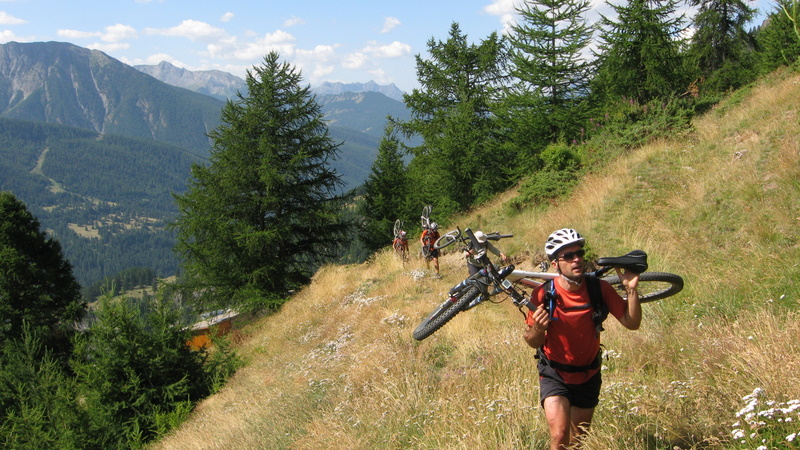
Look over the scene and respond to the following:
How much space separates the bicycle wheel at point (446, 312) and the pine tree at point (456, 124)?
58.2 ft

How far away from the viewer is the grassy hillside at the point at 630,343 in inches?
130

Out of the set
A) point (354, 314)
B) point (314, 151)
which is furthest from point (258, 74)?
point (354, 314)

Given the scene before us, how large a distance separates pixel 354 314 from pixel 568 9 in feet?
55.3

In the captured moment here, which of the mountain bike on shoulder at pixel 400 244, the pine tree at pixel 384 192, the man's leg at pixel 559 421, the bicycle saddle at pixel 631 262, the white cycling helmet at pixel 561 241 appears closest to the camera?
the bicycle saddle at pixel 631 262

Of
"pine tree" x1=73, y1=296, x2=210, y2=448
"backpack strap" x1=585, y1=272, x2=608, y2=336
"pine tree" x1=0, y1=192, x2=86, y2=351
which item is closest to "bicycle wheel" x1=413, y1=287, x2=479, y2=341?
"backpack strap" x1=585, y1=272, x2=608, y2=336

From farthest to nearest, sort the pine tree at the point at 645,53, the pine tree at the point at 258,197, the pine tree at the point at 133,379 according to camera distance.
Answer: the pine tree at the point at 258,197 < the pine tree at the point at 645,53 < the pine tree at the point at 133,379

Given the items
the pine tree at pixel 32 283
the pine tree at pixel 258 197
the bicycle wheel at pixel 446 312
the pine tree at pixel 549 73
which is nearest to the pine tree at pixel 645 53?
the pine tree at pixel 549 73

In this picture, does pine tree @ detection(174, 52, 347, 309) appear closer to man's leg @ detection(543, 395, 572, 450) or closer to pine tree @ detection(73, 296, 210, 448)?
pine tree @ detection(73, 296, 210, 448)

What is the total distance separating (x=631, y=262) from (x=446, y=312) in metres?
1.98

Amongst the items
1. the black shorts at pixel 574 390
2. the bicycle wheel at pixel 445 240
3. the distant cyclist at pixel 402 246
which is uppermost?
the bicycle wheel at pixel 445 240

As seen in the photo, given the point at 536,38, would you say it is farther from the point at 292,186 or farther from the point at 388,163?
Answer: the point at 388,163

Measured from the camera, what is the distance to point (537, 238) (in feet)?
35.7

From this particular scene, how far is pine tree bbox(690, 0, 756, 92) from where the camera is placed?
89.1 feet

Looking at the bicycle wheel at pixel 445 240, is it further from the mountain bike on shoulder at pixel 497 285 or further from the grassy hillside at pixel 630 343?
the grassy hillside at pixel 630 343
